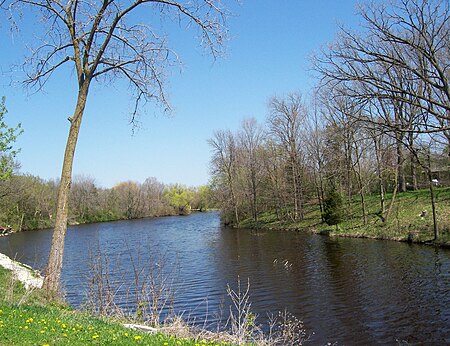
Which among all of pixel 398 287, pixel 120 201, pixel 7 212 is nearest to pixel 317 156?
pixel 398 287

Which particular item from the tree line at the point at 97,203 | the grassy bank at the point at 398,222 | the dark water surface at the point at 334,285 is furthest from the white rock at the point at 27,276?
the tree line at the point at 97,203

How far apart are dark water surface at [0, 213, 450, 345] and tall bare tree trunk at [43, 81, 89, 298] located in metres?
1.24

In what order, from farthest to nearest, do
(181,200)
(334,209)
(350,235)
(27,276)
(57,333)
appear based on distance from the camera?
1. (181,200)
2. (334,209)
3. (350,235)
4. (27,276)
5. (57,333)

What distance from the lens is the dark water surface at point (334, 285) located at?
33.6 feet

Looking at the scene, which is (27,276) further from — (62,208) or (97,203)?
(97,203)

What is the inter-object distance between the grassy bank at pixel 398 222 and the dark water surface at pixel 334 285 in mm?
1409

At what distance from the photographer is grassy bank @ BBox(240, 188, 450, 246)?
74.1 feet

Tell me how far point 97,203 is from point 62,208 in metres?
77.1

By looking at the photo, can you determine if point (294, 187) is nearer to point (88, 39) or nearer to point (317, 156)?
point (317, 156)

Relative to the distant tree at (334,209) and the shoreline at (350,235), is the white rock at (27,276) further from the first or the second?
the distant tree at (334,209)

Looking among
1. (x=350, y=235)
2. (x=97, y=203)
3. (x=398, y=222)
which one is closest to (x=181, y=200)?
(x=97, y=203)

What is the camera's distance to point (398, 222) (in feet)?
84.5

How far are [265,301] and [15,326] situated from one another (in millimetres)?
9637

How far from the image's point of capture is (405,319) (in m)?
10.6
